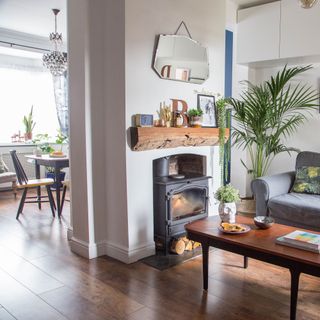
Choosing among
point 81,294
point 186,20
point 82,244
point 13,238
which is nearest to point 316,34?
point 186,20

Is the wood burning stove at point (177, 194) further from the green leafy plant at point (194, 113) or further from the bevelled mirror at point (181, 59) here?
the bevelled mirror at point (181, 59)

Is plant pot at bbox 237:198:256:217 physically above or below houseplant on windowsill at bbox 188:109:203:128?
below

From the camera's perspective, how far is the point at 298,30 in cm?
420

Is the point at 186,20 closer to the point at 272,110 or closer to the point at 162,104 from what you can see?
the point at 162,104

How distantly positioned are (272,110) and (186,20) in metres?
1.50

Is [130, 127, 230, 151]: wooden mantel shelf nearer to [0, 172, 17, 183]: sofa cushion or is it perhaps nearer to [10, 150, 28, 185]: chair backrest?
[10, 150, 28, 185]: chair backrest

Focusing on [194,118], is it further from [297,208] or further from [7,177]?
[7,177]

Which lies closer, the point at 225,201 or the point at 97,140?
the point at 225,201

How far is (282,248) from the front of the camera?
2.15 meters

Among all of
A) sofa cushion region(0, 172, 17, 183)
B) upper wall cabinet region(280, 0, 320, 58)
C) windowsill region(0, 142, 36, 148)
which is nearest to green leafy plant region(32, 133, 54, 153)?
windowsill region(0, 142, 36, 148)

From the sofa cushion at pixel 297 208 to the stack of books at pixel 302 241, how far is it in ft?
3.11

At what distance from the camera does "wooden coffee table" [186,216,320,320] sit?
2004 millimetres

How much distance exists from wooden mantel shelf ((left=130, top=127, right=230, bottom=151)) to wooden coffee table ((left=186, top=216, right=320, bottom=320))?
0.80 m

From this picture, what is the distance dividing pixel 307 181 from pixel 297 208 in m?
0.59
